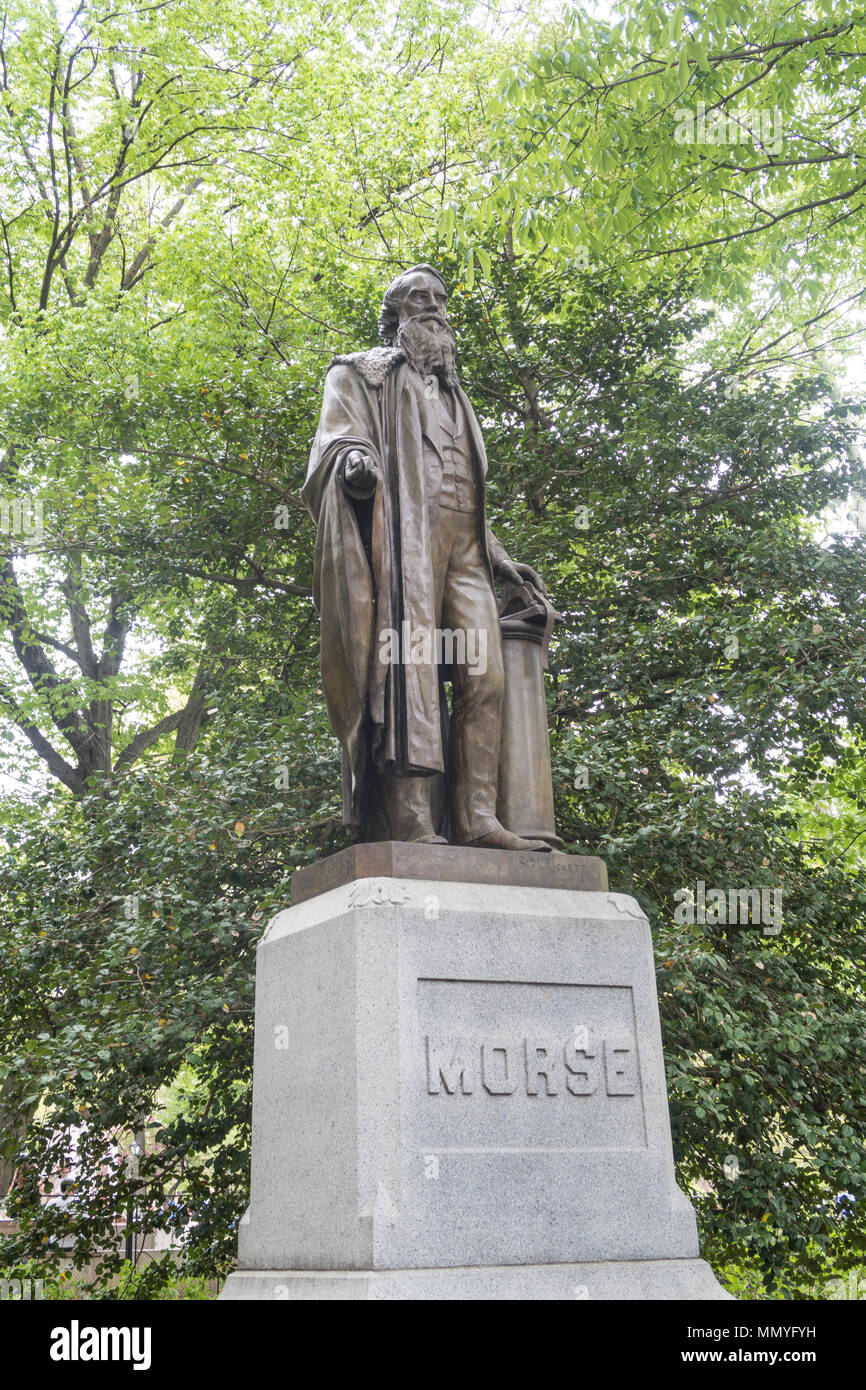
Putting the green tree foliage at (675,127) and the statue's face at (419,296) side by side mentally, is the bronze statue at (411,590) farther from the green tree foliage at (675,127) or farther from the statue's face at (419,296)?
the green tree foliage at (675,127)

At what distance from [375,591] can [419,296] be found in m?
1.57

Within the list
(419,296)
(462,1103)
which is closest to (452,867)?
(462,1103)

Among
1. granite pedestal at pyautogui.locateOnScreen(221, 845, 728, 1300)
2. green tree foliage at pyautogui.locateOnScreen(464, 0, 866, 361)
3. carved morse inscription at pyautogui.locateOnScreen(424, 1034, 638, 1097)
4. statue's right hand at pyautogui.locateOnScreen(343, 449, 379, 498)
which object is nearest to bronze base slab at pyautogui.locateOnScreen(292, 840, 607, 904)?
granite pedestal at pyautogui.locateOnScreen(221, 845, 728, 1300)

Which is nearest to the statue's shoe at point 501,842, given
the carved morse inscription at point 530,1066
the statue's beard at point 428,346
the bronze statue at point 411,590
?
the bronze statue at point 411,590

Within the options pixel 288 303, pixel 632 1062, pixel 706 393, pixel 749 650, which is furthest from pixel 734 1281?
pixel 288 303

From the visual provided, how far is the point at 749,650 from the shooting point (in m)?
9.93

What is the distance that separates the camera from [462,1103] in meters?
4.02

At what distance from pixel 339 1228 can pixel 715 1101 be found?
4.80 metres

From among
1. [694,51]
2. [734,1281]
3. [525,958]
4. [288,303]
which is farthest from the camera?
[288,303]

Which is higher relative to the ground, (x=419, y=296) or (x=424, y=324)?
(x=419, y=296)

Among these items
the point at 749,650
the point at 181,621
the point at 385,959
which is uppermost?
the point at 181,621

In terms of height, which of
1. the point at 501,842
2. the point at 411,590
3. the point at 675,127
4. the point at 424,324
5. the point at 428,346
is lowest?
the point at 501,842

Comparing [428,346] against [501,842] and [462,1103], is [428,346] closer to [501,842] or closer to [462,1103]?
[501,842]
